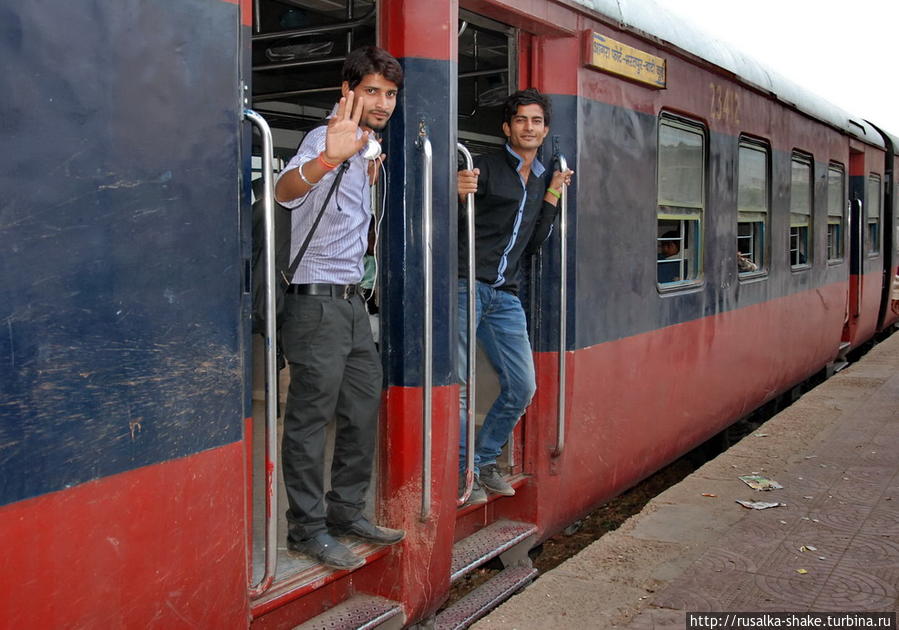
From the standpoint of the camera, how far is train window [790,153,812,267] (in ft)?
26.3

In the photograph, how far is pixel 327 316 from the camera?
3.13 meters

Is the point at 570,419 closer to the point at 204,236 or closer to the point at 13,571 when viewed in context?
the point at 204,236

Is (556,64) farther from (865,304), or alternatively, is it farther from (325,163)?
(865,304)

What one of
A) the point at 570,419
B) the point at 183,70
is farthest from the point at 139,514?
the point at 570,419

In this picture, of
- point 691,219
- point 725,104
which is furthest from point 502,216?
point 725,104

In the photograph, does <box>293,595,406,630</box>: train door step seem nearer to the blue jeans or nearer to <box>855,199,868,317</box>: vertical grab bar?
the blue jeans

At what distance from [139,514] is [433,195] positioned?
5.15 feet

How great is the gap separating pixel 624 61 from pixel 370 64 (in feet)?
6.39

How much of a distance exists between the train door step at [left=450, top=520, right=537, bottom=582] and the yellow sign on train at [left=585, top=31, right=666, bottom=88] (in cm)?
211

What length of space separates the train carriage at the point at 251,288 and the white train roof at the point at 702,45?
3 centimetres

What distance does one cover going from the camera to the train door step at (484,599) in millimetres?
3770

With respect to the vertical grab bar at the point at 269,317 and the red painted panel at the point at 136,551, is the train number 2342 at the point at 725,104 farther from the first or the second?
the red painted panel at the point at 136,551

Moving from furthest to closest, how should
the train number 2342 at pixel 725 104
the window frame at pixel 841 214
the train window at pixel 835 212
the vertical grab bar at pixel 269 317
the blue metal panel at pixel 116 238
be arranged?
the train window at pixel 835 212, the window frame at pixel 841 214, the train number 2342 at pixel 725 104, the vertical grab bar at pixel 269 317, the blue metal panel at pixel 116 238

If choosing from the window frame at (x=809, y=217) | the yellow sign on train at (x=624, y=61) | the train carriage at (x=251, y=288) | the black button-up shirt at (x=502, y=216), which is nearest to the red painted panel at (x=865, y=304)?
the window frame at (x=809, y=217)
